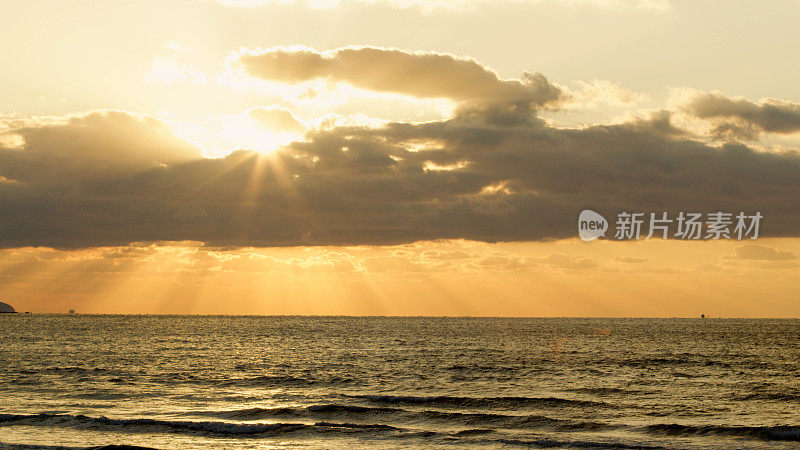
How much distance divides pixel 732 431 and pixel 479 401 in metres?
16.8

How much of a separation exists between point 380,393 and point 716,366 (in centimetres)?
4341

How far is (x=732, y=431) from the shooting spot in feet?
121

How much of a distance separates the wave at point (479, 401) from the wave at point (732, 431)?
8087mm

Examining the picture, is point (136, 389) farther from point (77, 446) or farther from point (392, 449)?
point (392, 449)

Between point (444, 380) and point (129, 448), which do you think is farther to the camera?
point (444, 380)

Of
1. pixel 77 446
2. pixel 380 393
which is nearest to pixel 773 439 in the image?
pixel 380 393

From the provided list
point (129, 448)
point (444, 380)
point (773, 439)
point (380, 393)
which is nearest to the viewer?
point (129, 448)

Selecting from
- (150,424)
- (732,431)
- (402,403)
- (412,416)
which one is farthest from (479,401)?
(150,424)

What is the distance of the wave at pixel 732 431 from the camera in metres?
35.6

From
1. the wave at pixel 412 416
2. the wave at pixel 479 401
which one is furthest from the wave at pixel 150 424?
the wave at pixel 479 401

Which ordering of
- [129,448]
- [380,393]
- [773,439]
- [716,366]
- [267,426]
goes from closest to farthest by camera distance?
[129,448], [773,439], [267,426], [380,393], [716,366]

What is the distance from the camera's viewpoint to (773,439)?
35.1 m

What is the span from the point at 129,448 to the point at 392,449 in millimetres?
12971

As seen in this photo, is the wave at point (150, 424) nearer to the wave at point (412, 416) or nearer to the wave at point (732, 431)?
the wave at point (412, 416)
